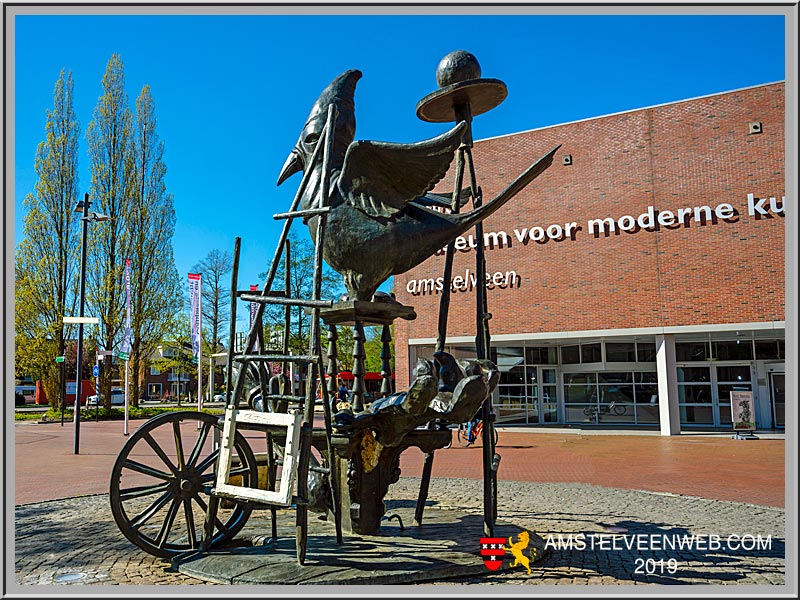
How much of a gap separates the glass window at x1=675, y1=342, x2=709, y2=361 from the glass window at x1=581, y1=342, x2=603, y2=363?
2564 mm

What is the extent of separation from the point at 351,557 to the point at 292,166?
154 inches

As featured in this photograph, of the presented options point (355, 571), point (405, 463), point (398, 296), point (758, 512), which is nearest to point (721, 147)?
point (398, 296)

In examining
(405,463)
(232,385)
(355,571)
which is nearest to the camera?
(355,571)

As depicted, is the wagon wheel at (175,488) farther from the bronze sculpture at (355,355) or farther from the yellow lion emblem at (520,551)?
the yellow lion emblem at (520,551)

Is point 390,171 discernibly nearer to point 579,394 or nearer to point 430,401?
point 430,401

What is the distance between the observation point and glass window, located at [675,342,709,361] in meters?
22.7

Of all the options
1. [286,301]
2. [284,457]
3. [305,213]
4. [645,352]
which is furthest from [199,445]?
[645,352]

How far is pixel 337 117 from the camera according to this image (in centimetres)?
646

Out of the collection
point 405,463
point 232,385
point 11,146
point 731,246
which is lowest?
point 405,463

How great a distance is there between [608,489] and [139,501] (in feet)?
21.7

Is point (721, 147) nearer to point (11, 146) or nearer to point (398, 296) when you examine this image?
point (398, 296)

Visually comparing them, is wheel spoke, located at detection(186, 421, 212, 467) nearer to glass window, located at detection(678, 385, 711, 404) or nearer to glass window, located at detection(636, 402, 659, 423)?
glass window, located at detection(636, 402, 659, 423)

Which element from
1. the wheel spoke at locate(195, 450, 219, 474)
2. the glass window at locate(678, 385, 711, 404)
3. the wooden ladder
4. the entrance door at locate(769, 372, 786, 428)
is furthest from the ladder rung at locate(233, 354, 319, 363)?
the entrance door at locate(769, 372, 786, 428)

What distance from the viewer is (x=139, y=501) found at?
8.95 metres
